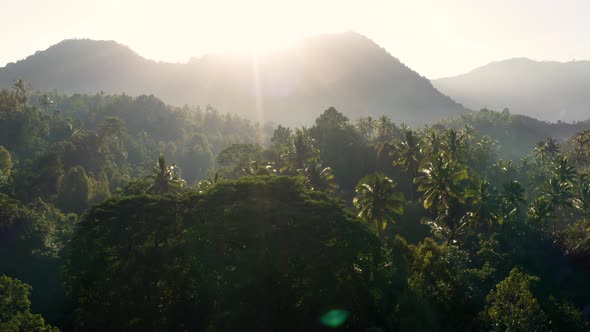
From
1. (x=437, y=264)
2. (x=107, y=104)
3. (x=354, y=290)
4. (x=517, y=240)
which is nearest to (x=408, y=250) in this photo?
(x=437, y=264)

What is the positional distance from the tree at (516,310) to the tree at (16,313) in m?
32.0

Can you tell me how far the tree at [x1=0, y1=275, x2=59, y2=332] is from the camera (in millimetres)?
30680

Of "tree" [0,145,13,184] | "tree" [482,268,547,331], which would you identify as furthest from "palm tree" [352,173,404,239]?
"tree" [0,145,13,184]

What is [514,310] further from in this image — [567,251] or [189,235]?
[567,251]

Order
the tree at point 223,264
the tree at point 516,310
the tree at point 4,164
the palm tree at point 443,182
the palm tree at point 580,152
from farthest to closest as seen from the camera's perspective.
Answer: the palm tree at point 580,152
the tree at point 4,164
the palm tree at point 443,182
the tree at point 223,264
the tree at point 516,310

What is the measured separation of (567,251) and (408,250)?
32063mm

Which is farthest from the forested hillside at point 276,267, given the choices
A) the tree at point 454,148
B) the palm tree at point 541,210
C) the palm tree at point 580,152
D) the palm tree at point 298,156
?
the palm tree at point 580,152

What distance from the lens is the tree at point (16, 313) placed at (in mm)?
30680

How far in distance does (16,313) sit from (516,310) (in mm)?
38348

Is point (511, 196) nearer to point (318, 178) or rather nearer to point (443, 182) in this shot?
point (443, 182)

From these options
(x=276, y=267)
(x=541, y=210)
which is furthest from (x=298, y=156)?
(x=276, y=267)

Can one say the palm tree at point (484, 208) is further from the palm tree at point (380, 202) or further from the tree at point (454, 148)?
the palm tree at point (380, 202)

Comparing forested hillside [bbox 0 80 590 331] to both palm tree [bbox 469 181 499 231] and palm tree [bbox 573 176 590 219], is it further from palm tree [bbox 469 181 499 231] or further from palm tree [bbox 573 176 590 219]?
palm tree [bbox 573 176 590 219]

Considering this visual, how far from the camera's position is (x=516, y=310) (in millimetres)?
30672
